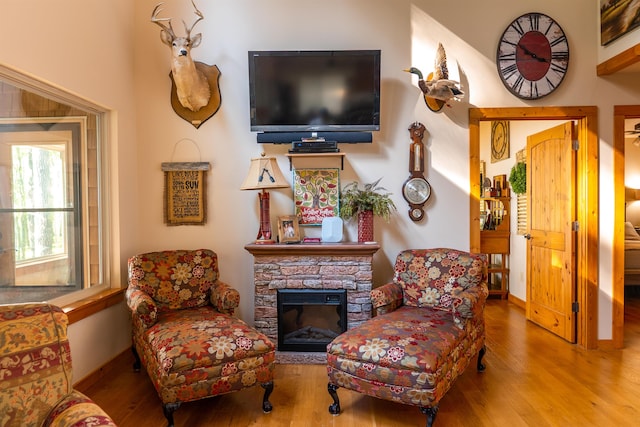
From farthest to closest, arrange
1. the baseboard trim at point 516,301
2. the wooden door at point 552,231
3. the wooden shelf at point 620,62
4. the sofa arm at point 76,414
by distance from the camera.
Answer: the baseboard trim at point 516,301 → the wooden door at point 552,231 → the wooden shelf at point 620,62 → the sofa arm at point 76,414

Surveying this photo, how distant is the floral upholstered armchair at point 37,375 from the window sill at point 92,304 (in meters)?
1.10

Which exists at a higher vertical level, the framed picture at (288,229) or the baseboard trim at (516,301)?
the framed picture at (288,229)

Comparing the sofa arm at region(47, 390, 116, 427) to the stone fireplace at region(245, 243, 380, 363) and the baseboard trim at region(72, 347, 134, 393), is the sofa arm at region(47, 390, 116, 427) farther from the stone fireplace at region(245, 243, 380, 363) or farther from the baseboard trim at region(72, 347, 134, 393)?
the stone fireplace at region(245, 243, 380, 363)

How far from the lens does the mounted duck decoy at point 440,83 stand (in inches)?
124

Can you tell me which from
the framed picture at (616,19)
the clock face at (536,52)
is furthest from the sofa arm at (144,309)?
the framed picture at (616,19)

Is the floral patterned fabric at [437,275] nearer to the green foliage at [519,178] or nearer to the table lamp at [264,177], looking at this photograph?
the table lamp at [264,177]

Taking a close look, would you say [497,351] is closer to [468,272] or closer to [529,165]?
[468,272]

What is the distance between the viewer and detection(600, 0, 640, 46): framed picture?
296 centimetres

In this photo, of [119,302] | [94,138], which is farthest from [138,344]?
A: [94,138]

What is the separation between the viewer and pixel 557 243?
371cm

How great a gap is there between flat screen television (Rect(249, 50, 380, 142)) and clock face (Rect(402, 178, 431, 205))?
23.4 inches

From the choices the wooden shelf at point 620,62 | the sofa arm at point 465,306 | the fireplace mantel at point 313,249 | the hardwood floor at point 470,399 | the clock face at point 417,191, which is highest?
the wooden shelf at point 620,62

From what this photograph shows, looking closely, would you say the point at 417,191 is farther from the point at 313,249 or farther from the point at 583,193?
the point at 583,193

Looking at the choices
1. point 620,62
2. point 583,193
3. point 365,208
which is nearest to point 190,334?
point 365,208
